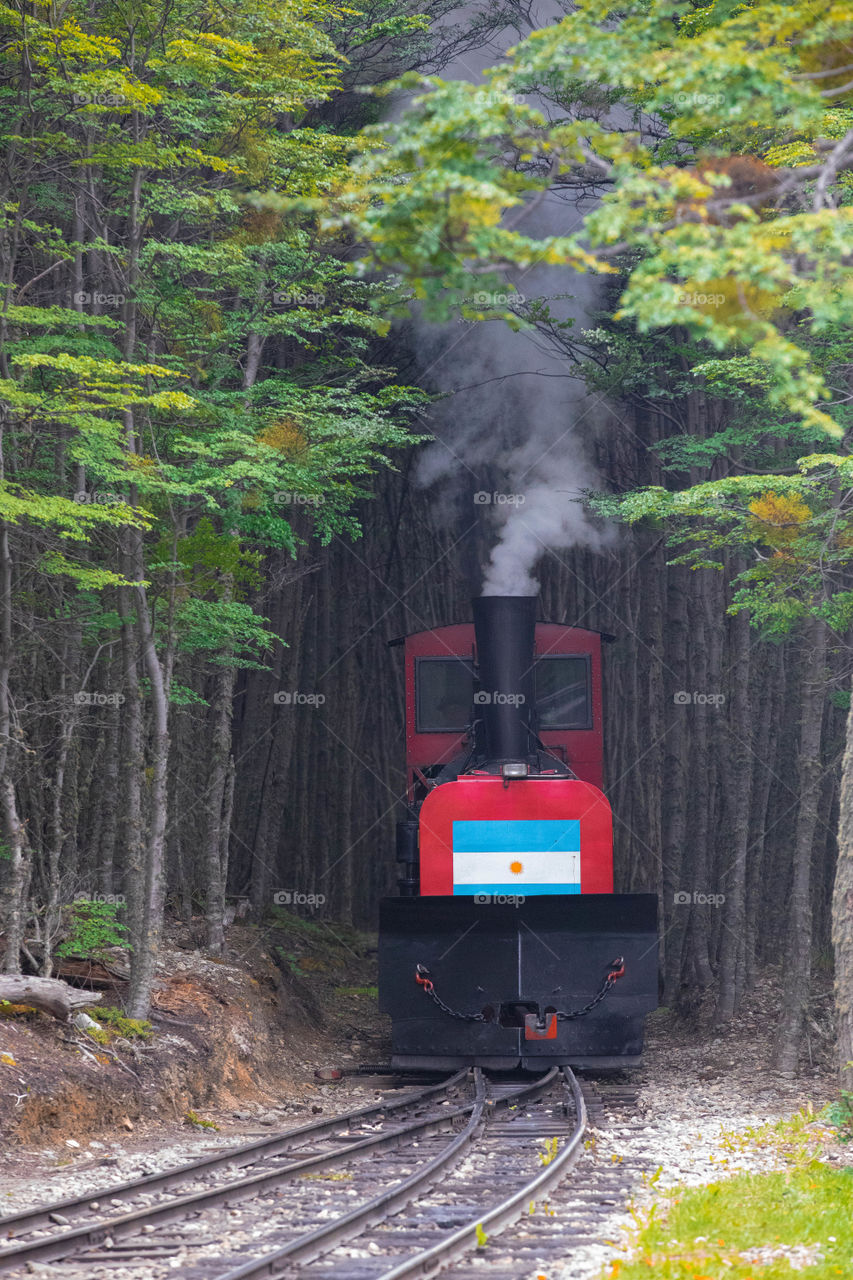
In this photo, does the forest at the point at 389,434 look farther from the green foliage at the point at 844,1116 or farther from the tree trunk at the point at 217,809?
the green foliage at the point at 844,1116

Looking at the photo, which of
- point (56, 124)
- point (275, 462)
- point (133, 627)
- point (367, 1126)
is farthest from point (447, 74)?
point (367, 1126)

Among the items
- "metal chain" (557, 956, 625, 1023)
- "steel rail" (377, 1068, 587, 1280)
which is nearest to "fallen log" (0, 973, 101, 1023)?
"steel rail" (377, 1068, 587, 1280)

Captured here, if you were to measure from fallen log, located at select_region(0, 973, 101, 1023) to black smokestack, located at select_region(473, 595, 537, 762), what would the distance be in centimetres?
413

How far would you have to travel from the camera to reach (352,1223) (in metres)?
5.15

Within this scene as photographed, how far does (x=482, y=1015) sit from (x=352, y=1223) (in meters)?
4.57

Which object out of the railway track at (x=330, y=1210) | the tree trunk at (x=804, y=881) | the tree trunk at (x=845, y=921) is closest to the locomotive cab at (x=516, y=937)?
the tree trunk at (x=804, y=881)

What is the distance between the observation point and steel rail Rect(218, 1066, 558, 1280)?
4492mm

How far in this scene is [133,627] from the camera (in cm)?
938

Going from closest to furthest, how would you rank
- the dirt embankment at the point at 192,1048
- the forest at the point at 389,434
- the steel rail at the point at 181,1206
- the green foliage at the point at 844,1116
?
the forest at the point at 389,434, the steel rail at the point at 181,1206, the green foliage at the point at 844,1116, the dirt embankment at the point at 192,1048

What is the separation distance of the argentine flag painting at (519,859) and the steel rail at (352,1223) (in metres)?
2.58

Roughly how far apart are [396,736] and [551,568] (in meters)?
3.55

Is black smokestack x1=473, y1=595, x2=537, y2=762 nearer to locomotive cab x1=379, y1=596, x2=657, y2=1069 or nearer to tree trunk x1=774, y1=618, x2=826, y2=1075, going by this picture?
locomotive cab x1=379, y1=596, x2=657, y2=1069

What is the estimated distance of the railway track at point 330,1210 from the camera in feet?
15.3

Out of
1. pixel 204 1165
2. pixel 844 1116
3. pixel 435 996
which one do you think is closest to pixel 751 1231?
pixel 844 1116
